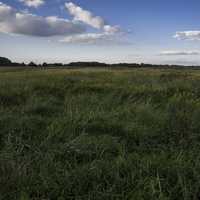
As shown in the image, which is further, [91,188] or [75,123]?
[75,123]

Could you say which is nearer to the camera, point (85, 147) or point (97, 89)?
point (85, 147)

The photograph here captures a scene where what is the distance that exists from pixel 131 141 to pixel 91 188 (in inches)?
67.7

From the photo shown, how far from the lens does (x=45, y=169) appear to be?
119 inches

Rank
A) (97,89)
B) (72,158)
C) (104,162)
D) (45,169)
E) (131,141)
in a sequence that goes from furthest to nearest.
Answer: (97,89), (131,141), (72,158), (104,162), (45,169)

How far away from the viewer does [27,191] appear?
8.67 ft

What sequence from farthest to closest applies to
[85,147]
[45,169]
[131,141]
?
[131,141], [85,147], [45,169]

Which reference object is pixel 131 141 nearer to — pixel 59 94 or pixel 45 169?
pixel 45 169

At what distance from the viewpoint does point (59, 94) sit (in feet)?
31.6

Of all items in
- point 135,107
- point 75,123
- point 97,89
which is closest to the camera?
point 75,123

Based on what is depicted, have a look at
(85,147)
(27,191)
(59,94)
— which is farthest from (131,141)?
(59,94)

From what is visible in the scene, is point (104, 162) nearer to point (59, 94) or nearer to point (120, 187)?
point (120, 187)

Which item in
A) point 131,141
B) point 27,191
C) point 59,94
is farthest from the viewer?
point 59,94

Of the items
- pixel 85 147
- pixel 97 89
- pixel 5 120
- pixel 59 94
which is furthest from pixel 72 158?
pixel 97 89

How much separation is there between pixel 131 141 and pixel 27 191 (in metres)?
2.13
